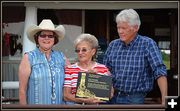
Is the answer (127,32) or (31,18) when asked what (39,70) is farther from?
(31,18)

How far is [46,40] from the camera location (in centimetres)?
237

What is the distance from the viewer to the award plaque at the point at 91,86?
2.25 m

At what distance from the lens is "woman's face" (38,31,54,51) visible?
2.35 metres

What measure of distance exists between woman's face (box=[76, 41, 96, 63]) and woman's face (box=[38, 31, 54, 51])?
158 millimetres

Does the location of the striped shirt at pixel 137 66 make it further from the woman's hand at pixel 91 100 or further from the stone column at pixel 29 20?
the stone column at pixel 29 20

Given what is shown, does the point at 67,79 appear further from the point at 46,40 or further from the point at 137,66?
the point at 137,66

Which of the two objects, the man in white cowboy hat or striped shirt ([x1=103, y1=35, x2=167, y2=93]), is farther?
striped shirt ([x1=103, y1=35, x2=167, y2=93])

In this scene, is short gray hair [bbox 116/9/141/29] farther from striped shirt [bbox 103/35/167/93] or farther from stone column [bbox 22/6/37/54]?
stone column [bbox 22/6/37/54]

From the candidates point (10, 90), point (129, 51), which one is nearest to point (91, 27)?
point (10, 90)

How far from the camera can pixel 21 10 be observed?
4.66 metres

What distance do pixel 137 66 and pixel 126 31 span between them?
212 mm

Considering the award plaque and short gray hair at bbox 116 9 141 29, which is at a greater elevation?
short gray hair at bbox 116 9 141 29

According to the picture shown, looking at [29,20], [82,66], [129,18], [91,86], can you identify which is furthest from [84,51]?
[29,20]

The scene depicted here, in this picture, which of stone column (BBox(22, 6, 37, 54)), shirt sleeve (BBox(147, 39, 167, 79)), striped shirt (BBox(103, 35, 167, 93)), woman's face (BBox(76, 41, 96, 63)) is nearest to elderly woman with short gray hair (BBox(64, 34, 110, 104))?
woman's face (BBox(76, 41, 96, 63))
